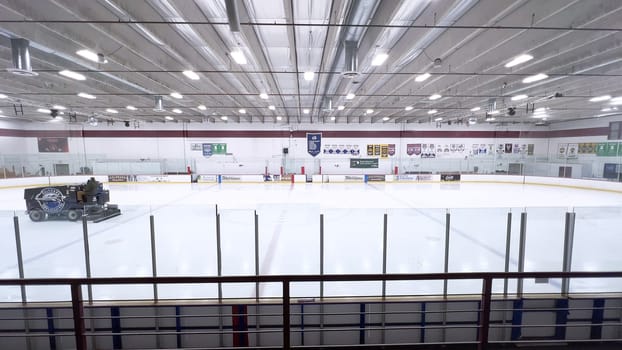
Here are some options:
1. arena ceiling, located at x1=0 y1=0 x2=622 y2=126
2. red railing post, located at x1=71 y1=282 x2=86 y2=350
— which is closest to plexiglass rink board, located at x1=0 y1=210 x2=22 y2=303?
red railing post, located at x1=71 y1=282 x2=86 y2=350

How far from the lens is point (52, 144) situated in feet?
69.8

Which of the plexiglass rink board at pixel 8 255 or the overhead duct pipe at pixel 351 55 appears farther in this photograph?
the overhead duct pipe at pixel 351 55

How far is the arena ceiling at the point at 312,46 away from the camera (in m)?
5.13

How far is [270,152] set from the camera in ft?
70.6

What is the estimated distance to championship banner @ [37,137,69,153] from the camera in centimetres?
2122

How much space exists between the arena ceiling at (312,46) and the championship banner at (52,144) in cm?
874

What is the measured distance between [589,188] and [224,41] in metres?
21.1

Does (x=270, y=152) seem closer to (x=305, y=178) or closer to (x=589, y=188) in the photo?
(x=305, y=178)

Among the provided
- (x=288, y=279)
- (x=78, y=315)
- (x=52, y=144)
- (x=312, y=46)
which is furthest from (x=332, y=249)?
(x=52, y=144)

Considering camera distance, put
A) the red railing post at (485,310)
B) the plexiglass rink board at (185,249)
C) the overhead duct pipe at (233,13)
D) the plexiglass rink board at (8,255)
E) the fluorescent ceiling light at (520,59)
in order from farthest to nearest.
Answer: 1. the fluorescent ceiling light at (520,59)
2. the plexiglass rink board at (185,249)
3. the plexiglass rink board at (8,255)
4. the overhead duct pipe at (233,13)
5. the red railing post at (485,310)

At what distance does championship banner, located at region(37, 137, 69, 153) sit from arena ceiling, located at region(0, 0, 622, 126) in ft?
28.7

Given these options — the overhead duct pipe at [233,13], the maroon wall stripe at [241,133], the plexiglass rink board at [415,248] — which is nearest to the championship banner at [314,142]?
the maroon wall stripe at [241,133]

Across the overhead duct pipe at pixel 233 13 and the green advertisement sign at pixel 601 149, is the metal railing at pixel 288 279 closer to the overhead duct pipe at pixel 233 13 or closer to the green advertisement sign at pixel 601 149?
the overhead duct pipe at pixel 233 13

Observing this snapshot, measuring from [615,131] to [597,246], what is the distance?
2078 centimetres
